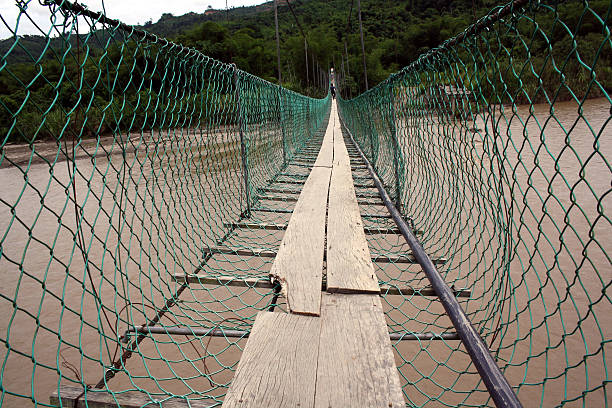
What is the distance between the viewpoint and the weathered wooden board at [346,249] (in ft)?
4.19

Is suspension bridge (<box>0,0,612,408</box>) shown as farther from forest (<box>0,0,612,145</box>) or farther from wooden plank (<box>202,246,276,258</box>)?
forest (<box>0,0,612,145</box>)

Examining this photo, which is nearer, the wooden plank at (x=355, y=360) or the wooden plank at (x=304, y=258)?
the wooden plank at (x=355, y=360)

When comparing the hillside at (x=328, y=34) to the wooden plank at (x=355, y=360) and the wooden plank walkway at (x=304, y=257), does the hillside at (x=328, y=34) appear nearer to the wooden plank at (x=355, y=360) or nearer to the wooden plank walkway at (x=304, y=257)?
the wooden plank walkway at (x=304, y=257)

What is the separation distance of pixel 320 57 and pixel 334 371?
142 feet

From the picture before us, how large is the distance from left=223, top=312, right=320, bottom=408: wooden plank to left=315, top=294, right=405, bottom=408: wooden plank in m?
0.03

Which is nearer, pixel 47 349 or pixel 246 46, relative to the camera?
pixel 47 349

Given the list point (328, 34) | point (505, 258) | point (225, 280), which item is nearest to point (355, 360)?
point (225, 280)

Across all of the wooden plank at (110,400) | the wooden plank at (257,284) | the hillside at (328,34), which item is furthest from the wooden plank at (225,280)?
the hillside at (328,34)

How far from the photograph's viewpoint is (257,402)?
0.82 m

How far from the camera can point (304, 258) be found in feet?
4.87

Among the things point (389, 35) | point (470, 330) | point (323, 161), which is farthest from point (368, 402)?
point (389, 35)

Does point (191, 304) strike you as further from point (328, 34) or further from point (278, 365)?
point (328, 34)

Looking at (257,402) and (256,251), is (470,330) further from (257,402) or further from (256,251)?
(256,251)

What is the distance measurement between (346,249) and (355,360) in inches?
26.3
